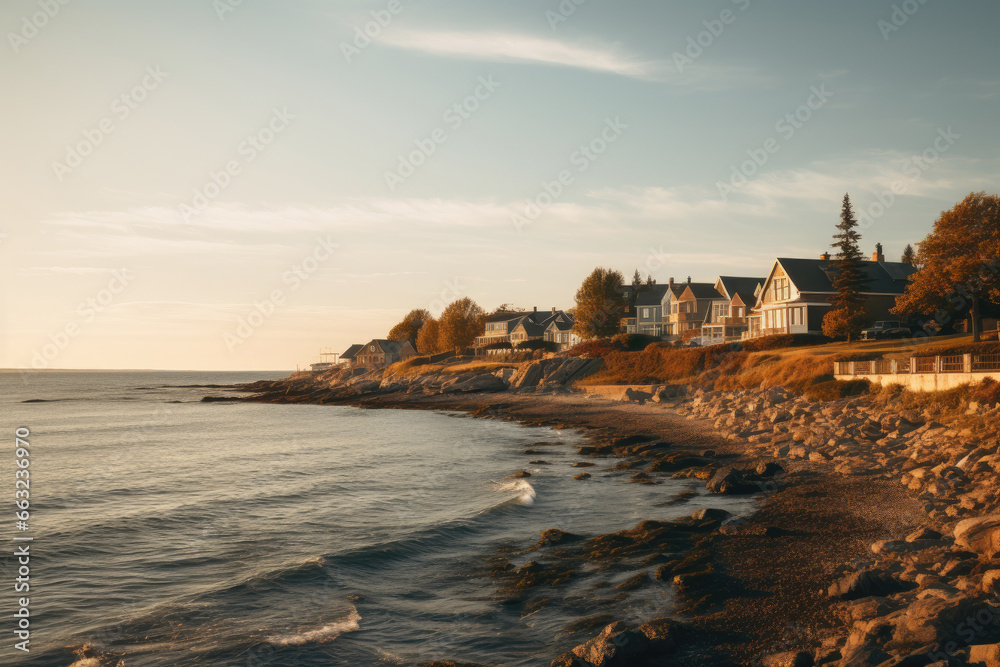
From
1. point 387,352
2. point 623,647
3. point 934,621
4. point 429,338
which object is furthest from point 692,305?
point 623,647

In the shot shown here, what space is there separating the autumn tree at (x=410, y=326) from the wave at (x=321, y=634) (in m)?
137

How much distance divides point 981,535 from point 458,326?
10764 centimetres

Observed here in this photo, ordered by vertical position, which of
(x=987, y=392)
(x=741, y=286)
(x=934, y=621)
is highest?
(x=741, y=286)

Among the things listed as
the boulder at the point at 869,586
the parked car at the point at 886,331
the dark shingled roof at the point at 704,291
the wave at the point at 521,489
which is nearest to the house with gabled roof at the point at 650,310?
the dark shingled roof at the point at 704,291

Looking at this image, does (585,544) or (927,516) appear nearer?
(927,516)

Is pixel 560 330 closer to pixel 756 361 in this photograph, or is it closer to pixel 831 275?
pixel 831 275

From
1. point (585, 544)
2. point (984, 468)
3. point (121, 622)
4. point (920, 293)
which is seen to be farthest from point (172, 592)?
point (920, 293)

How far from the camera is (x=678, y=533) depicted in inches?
588

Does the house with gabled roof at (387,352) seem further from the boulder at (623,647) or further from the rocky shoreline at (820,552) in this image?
the boulder at (623,647)

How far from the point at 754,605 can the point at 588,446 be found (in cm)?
2197

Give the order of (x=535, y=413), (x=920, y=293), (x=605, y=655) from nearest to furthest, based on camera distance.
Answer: (x=605, y=655)
(x=920, y=293)
(x=535, y=413)

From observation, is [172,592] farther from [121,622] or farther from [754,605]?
[754,605]

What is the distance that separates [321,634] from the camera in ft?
35.6

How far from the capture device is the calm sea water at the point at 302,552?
412 inches
